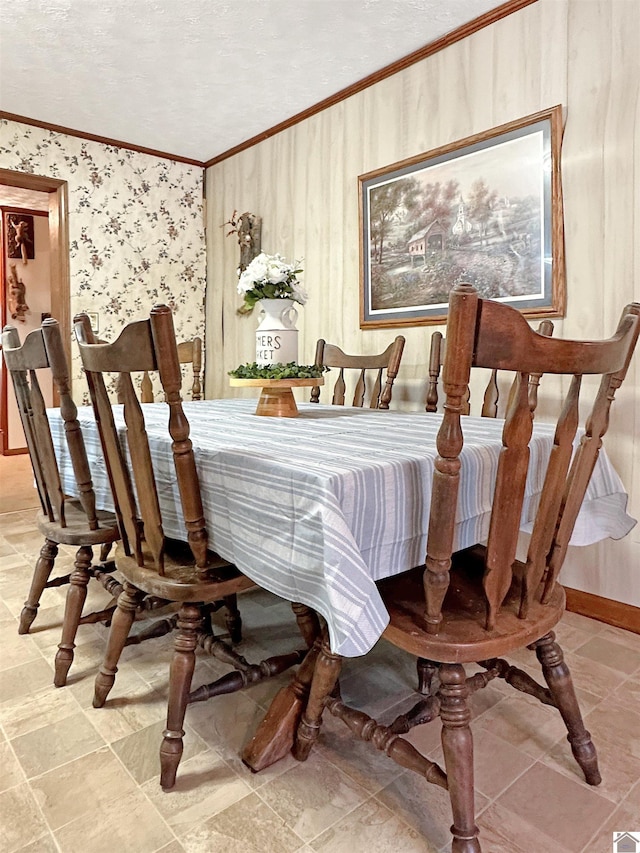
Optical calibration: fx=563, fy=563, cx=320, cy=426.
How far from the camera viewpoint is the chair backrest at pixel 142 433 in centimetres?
109

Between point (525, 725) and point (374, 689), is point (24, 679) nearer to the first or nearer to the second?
point (374, 689)

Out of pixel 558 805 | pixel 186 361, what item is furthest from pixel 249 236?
pixel 558 805

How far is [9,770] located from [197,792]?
462mm

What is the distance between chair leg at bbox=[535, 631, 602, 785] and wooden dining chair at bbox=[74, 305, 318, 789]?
2.22 feet

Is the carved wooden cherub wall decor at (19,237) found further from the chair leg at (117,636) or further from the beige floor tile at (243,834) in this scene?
the beige floor tile at (243,834)

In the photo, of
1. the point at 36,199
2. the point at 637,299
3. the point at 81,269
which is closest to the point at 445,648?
the point at 637,299

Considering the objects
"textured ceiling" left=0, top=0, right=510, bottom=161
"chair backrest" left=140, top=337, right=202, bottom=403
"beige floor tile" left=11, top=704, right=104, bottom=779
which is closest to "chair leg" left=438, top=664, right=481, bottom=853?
"beige floor tile" left=11, top=704, right=104, bottom=779

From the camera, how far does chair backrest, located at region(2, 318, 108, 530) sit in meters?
1.45

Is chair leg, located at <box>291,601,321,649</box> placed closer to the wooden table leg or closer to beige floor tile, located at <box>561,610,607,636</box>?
the wooden table leg

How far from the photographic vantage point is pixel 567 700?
1254 millimetres

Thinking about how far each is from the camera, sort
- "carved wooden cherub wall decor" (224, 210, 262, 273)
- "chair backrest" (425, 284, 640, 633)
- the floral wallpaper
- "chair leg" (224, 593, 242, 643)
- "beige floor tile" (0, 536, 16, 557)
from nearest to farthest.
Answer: "chair backrest" (425, 284, 640, 633)
"chair leg" (224, 593, 242, 643)
"beige floor tile" (0, 536, 16, 557)
the floral wallpaper
"carved wooden cherub wall decor" (224, 210, 262, 273)

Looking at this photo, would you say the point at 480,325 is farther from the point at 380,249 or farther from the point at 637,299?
the point at 380,249

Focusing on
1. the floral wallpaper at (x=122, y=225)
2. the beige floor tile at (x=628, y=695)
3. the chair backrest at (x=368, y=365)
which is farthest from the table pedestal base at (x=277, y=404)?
the floral wallpaper at (x=122, y=225)

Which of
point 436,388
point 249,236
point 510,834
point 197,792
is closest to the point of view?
point 510,834
